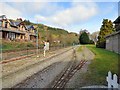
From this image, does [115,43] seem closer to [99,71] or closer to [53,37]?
[99,71]

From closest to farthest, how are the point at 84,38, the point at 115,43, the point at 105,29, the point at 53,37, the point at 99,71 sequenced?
the point at 99,71 < the point at 115,43 < the point at 105,29 < the point at 53,37 < the point at 84,38

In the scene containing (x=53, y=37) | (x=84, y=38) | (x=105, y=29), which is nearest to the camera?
(x=105, y=29)

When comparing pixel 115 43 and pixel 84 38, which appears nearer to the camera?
pixel 115 43

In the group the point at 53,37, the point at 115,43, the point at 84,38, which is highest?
the point at 84,38

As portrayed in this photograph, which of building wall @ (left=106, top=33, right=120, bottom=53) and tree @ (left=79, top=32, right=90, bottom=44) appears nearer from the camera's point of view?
building wall @ (left=106, top=33, right=120, bottom=53)

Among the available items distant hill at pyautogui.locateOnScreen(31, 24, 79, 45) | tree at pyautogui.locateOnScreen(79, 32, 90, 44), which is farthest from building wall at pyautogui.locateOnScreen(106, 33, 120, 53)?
tree at pyautogui.locateOnScreen(79, 32, 90, 44)

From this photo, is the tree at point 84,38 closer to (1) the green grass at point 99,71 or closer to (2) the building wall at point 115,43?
(2) the building wall at point 115,43

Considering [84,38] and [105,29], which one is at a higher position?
[105,29]

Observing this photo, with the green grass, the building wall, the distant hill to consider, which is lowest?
the green grass

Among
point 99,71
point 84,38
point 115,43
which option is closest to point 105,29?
point 115,43

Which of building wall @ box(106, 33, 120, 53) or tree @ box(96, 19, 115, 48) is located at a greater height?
tree @ box(96, 19, 115, 48)

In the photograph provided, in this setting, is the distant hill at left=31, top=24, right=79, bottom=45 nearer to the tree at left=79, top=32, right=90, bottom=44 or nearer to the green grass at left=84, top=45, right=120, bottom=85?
the tree at left=79, top=32, right=90, bottom=44

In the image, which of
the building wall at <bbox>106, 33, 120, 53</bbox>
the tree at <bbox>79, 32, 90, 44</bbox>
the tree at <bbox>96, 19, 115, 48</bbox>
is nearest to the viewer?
the building wall at <bbox>106, 33, 120, 53</bbox>

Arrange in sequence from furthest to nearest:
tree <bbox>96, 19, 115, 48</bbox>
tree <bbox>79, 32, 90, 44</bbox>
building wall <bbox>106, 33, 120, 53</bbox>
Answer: tree <bbox>79, 32, 90, 44</bbox>
tree <bbox>96, 19, 115, 48</bbox>
building wall <bbox>106, 33, 120, 53</bbox>
